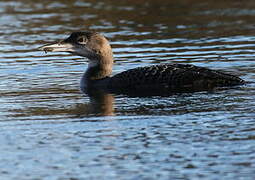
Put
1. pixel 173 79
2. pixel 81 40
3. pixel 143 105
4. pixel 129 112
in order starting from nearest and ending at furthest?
pixel 129 112, pixel 143 105, pixel 173 79, pixel 81 40

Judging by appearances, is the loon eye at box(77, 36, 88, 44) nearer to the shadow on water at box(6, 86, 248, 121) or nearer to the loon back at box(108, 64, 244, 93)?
the loon back at box(108, 64, 244, 93)

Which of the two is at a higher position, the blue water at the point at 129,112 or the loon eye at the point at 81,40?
the loon eye at the point at 81,40

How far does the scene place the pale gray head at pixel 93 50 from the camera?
509 inches

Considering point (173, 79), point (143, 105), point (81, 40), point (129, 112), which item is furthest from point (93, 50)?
point (129, 112)

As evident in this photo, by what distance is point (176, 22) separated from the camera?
62.1ft

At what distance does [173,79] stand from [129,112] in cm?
203

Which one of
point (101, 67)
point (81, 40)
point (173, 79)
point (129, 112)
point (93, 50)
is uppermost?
point (81, 40)

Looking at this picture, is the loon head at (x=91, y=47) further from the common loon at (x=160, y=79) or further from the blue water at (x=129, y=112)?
the blue water at (x=129, y=112)

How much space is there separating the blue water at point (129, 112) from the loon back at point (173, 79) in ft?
1.32

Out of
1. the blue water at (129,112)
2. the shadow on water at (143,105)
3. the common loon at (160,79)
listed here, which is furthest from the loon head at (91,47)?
the shadow on water at (143,105)

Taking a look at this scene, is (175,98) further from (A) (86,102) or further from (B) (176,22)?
(B) (176,22)

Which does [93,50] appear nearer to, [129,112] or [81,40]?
[81,40]

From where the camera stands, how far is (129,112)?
398 inches

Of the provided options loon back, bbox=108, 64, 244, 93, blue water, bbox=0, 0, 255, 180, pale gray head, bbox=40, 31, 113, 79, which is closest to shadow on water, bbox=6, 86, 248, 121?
blue water, bbox=0, 0, 255, 180
